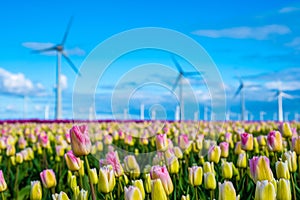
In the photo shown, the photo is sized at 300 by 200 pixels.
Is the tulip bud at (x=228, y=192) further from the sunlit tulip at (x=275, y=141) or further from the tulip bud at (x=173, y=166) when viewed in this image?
the sunlit tulip at (x=275, y=141)

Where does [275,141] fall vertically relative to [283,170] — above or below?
above

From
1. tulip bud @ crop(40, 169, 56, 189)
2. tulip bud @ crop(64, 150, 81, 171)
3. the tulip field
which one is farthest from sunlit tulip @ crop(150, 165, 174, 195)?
tulip bud @ crop(40, 169, 56, 189)

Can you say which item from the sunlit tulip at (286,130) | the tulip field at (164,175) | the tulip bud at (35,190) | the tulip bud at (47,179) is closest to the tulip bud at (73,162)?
the tulip field at (164,175)

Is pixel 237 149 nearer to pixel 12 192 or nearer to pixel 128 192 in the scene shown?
pixel 12 192

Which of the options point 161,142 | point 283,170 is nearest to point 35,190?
point 161,142

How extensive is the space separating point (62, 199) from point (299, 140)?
80.7 inches

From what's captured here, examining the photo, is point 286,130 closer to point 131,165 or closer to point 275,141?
point 275,141

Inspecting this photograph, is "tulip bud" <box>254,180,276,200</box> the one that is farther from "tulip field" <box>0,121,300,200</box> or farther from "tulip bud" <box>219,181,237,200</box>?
"tulip bud" <box>219,181,237,200</box>

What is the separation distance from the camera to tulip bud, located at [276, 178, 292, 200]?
218 centimetres

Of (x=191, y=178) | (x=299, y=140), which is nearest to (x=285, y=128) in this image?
(x=299, y=140)

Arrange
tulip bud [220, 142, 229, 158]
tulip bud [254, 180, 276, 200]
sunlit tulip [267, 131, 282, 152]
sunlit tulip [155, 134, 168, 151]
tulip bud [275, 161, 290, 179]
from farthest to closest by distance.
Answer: tulip bud [220, 142, 229, 158]
sunlit tulip [155, 134, 168, 151]
sunlit tulip [267, 131, 282, 152]
tulip bud [275, 161, 290, 179]
tulip bud [254, 180, 276, 200]

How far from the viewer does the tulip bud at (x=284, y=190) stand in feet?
7.16

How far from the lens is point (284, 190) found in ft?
7.18

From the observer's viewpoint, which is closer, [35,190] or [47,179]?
[35,190]
